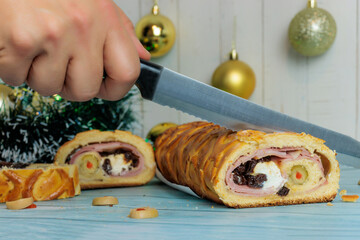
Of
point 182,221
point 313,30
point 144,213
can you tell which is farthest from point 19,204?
point 313,30

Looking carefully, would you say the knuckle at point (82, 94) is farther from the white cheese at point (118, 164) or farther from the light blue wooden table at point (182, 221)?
the white cheese at point (118, 164)

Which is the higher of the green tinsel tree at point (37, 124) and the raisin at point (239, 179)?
the green tinsel tree at point (37, 124)

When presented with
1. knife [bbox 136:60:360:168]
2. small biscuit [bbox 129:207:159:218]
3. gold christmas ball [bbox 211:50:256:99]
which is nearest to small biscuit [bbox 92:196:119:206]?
small biscuit [bbox 129:207:159:218]

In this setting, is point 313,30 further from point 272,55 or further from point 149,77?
point 149,77

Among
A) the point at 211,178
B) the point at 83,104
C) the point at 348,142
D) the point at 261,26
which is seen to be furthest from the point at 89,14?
the point at 261,26

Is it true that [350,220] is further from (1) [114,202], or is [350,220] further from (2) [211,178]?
(1) [114,202]

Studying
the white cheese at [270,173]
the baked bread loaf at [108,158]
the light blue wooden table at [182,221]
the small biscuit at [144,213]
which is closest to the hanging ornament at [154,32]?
the baked bread loaf at [108,158]
